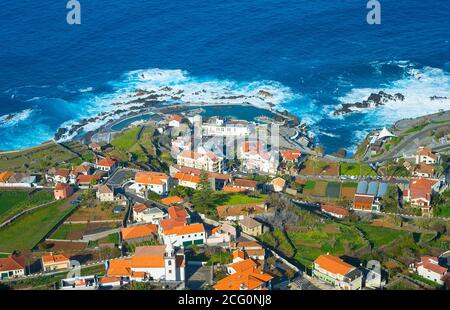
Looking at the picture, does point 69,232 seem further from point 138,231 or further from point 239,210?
point 239,210

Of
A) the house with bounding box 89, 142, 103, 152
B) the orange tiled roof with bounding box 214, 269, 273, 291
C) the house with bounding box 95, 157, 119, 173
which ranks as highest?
the house with bounding box 89, 142, 103, 152

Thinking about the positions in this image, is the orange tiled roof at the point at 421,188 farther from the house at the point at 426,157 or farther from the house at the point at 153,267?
the house at the point at 153,267

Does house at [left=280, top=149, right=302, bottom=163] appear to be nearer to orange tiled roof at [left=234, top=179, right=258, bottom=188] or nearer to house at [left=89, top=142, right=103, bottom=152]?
orange tiled roof at [left=234, top=179, right=258, bottom=188]

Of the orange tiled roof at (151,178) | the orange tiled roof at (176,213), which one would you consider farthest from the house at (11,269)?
the orange tiled roof at (151,178)

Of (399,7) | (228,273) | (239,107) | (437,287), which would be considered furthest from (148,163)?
(399,7)

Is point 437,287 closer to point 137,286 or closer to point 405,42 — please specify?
point 137,286

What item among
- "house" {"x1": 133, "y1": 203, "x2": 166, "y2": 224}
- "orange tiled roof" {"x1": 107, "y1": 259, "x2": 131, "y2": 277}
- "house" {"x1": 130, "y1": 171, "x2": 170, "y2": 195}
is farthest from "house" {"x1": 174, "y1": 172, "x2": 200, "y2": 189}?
"orange tiled roof" {"x1": 107, "y1": 259, "x2": 131, "y2": 277}

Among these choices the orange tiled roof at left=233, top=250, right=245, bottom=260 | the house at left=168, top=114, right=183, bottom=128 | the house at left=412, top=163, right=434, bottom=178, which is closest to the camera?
the orange tiled roof at left=233, top=250, right=245, bottom=260
